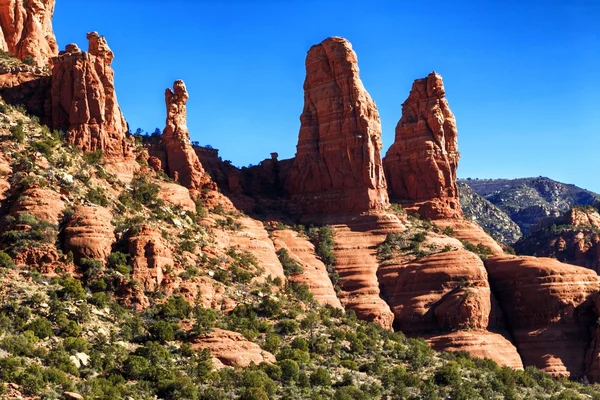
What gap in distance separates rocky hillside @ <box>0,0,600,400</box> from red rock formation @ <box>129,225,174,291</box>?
0.22 meters

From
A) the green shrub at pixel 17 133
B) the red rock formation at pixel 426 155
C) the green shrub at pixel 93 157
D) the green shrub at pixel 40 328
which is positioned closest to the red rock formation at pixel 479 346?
the red rock formation at pixel 426 155

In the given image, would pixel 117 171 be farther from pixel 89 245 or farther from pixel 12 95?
pixel 89 245

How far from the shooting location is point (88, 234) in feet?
251

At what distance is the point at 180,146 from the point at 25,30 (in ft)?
71.5

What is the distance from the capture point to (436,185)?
413ft

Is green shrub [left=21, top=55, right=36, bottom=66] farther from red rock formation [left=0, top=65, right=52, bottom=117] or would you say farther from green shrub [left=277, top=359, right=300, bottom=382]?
green shrub [left=277, top=359, right=300, bottom=382]

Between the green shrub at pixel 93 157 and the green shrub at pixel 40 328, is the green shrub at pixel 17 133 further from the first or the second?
the green shrub at pixel 40 328

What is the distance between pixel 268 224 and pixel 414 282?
1862cm

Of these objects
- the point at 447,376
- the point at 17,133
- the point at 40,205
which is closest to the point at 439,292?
the point at 447,376

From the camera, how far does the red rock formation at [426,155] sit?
125312 mm

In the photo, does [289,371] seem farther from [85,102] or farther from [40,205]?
[85,102]

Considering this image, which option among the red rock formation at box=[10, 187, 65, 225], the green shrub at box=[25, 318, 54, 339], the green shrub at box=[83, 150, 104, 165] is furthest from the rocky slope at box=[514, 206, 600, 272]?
the green shrub at box=[25, 318, 54, 339]

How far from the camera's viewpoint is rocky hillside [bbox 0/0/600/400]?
68.3 m

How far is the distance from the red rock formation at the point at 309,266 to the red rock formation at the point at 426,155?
61.4 feet
